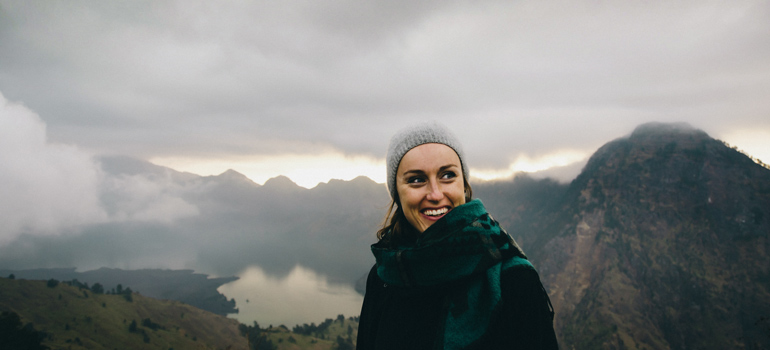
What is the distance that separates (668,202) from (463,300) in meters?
166

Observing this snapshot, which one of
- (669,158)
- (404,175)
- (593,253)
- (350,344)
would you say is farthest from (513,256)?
(669,158)

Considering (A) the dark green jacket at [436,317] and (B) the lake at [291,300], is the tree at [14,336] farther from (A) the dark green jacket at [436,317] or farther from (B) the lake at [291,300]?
(B) the lake at [291,300]

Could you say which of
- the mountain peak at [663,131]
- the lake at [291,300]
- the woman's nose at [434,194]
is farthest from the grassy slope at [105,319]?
the mountain peak at [663,131]

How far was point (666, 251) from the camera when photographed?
4478 inches

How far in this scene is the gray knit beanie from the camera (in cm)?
246

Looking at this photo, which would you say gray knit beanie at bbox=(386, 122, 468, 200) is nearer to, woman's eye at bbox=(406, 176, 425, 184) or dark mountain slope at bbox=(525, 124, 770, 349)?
woman's eye at bbox=(406, 176, 425, 184)

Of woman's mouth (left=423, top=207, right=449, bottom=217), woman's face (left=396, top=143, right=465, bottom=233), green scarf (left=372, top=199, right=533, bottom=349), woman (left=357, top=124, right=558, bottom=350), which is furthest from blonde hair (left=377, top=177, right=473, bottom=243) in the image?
green scarf (left=372, top=199, right=533, bottom=349)

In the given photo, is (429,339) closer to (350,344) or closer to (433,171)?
(433,171)

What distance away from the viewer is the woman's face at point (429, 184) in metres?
2.23

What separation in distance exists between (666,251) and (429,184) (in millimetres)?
152168

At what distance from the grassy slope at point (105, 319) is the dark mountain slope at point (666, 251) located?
118 m

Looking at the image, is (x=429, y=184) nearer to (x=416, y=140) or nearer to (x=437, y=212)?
(x=437, y=212)

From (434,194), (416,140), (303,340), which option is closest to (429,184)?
(434,194)

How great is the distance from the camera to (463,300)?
5.92 feet
